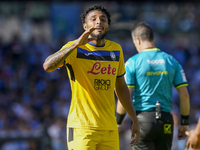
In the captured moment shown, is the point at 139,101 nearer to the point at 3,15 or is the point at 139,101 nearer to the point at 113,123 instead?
the point at 113,123

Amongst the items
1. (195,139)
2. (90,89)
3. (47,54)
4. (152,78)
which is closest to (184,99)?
(152,78)

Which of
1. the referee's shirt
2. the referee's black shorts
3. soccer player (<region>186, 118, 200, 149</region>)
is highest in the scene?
the referee's shirt

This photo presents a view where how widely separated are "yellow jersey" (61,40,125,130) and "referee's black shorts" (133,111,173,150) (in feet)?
3.71

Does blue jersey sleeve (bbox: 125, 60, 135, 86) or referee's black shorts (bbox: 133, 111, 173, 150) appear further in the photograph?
blue jersey sleeve (bbox: 125, 60, 135, 86)

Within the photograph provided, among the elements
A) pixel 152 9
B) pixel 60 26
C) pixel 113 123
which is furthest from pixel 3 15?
pixel 113 123

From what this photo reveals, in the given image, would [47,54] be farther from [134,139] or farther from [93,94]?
[93,94]

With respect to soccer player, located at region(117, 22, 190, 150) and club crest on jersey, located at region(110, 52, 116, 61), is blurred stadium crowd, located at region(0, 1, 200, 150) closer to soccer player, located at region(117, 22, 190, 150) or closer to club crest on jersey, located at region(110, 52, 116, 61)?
soccer player, located at region(117, 22, 190, 150)

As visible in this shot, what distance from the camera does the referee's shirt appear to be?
5297 mm

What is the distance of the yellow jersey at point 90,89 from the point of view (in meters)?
4.10

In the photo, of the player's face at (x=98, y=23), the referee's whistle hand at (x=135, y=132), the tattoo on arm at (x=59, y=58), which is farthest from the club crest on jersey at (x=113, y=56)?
the referee's whistle hand at (x=135, y=132)

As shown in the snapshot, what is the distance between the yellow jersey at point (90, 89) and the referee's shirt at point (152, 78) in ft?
3.81

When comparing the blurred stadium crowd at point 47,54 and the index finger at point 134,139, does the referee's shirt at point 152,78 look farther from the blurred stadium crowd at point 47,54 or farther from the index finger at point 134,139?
the blurred stadium crowd at point 47,54

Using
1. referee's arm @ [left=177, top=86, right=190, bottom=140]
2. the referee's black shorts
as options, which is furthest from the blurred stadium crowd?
the referee's black shorts

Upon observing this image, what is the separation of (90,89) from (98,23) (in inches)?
32.4
